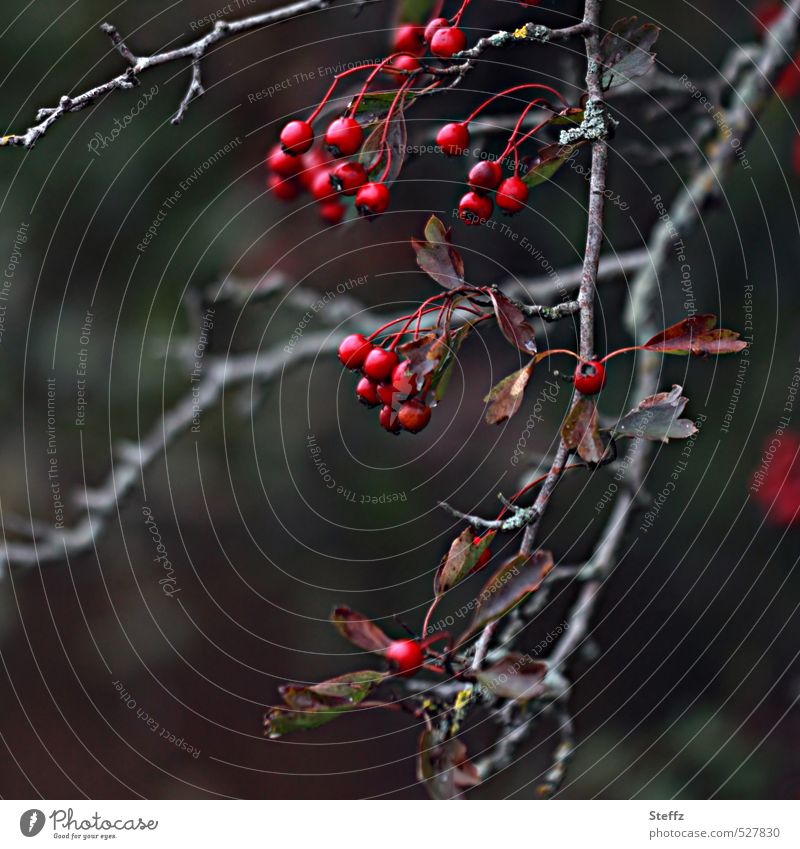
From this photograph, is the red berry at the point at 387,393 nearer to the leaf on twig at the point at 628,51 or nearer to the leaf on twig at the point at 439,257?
the leaf on twig at the point at 439,257

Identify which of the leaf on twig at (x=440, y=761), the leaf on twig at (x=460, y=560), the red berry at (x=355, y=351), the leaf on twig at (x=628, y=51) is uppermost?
the leaf on twig at (x=628, y=51)

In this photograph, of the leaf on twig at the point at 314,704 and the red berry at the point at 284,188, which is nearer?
the leaf on twig at the point at 314,704

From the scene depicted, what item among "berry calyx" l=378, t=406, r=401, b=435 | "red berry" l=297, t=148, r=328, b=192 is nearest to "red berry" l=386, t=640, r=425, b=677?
"berry calyx" l=378, t=406, r=401, b=435

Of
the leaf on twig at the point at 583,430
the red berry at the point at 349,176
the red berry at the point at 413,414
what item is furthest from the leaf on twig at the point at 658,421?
the red berry at the point at 349,176

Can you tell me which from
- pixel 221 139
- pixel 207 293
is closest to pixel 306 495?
pixel 207 293

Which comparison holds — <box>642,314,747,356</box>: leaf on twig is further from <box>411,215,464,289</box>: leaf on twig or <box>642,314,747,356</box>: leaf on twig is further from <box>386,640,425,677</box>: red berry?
<box>386,640,425,677</box>: red berry

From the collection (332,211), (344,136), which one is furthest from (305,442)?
(344,136)

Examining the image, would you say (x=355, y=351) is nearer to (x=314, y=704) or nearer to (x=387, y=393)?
(x=387, y=393)

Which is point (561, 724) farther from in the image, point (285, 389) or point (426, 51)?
point (426, 51)
